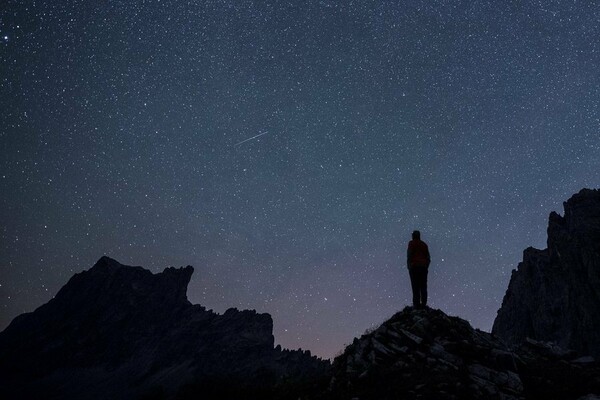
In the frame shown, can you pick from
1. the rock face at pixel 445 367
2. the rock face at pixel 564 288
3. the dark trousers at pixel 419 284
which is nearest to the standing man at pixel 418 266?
the dark trousers at pixel 419 284

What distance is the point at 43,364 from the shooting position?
19862cm

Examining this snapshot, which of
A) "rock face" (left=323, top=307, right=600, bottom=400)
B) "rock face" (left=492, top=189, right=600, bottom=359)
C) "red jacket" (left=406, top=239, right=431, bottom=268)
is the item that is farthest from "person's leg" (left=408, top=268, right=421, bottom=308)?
"rock face" (left=492, top=189, right=600, bottom=359)

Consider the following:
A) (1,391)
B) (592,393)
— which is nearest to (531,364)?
(592,393)

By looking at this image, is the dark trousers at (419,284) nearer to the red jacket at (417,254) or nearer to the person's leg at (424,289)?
the person's leg at (424,289)

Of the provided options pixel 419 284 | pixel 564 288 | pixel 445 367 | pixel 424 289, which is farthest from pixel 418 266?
pixel 564 288

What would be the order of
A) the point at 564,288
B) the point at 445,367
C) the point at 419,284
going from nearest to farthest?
1. the point at 445,367
2. the point at 419,284
3. the point at 564,288

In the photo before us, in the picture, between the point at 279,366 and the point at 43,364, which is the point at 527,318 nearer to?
the point at 279,366

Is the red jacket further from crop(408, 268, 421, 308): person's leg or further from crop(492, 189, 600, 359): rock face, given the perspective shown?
crop(492, 189, 600, 359): rock face

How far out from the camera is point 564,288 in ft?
240

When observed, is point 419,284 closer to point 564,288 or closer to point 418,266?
point 418,266

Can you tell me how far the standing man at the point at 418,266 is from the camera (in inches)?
540

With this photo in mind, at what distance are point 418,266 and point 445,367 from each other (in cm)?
415

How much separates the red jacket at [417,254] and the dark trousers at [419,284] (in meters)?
0.19

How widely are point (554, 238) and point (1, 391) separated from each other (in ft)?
731
